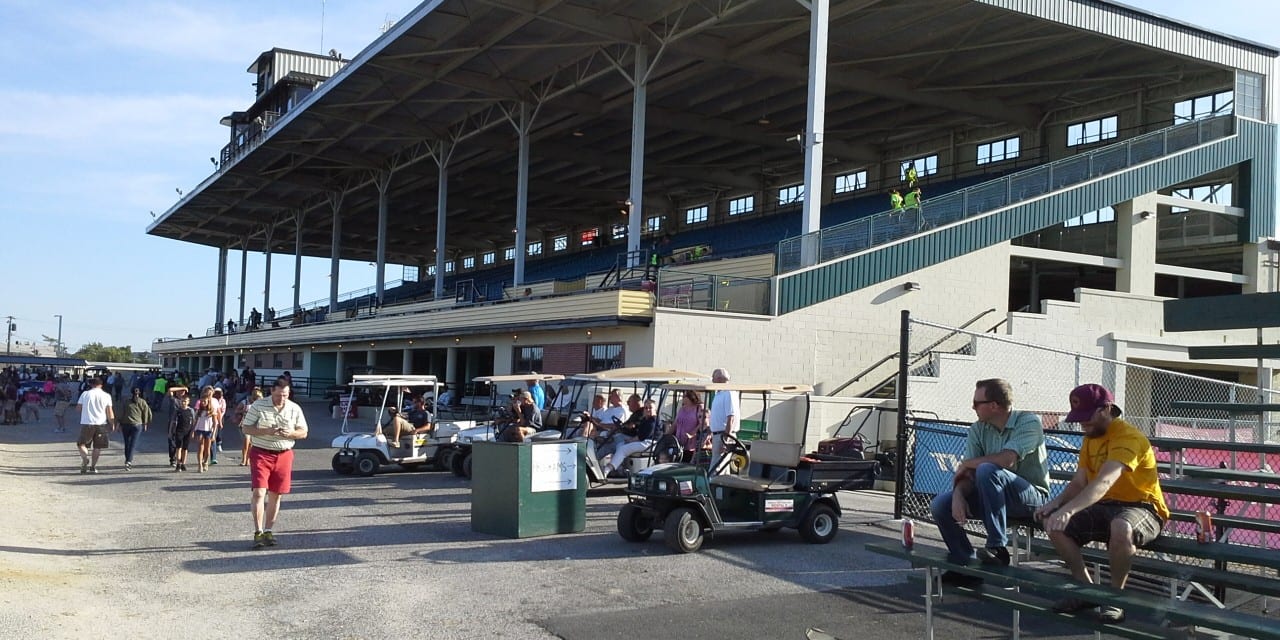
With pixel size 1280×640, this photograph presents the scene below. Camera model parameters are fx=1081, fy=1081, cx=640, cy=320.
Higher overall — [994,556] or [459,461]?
[994,556]

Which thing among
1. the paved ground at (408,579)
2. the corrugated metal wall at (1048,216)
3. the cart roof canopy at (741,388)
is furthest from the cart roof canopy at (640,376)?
the corrugated metal wall at (1048,216)

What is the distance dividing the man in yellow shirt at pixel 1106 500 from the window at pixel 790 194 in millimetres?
41177

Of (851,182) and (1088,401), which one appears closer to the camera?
(1088,401)

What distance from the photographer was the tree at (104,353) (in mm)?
178312

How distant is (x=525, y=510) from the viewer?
449 inches

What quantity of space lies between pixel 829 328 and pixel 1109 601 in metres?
18.9

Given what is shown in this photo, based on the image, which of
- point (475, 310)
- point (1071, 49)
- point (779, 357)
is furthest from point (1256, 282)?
point (475, 310)

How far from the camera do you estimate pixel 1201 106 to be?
3309 centimetres

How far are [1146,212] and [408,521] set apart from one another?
22.5 metres

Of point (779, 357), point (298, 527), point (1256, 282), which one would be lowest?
point (298, 527)

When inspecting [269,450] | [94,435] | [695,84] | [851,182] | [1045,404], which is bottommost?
[94,435]

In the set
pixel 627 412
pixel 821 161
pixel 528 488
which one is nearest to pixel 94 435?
pixel 627 412

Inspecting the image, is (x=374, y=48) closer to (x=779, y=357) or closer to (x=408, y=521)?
(x=779, y=357)

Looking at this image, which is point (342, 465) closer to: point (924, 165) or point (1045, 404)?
point (1045, 404)
